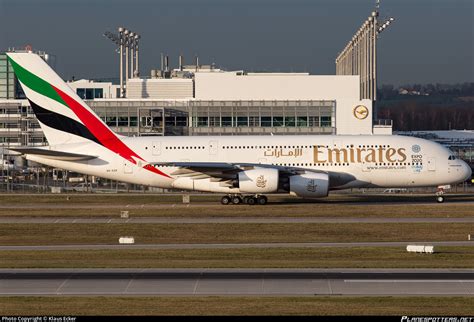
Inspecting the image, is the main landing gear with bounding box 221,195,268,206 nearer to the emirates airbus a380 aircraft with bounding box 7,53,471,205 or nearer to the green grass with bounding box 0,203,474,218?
the emirates airbus a380 aircraft with bounding box 7,53,471,205

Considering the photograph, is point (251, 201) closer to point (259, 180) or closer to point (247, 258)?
point (259, 180)

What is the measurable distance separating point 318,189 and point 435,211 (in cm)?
775

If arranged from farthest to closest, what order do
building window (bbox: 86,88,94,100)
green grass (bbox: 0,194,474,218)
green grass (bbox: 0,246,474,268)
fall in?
building window (bbox: 86,88,94,100), green grass (bbox: 0,194,474,218), green grass (bbox: 0,246,474,268)

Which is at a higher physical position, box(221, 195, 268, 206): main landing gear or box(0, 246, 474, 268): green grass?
box(221, 195, 268, 206): main landing gear

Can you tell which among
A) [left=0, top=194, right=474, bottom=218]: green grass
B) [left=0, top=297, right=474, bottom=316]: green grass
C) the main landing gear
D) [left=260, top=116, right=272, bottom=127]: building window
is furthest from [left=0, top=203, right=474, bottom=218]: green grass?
[left=260, top=116, right=272, bottom=127]: building window

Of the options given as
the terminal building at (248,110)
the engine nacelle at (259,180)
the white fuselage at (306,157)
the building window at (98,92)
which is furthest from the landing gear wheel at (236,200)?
the building window at (98,92)

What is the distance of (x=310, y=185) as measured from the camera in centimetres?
5666

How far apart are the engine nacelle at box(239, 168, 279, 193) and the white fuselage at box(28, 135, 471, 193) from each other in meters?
2.38

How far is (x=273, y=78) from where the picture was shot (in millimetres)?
93812

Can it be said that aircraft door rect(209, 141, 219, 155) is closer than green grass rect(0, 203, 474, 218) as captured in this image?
No

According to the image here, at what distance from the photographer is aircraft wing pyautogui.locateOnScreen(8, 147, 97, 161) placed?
5797 centimetres

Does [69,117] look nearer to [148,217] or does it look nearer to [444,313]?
[148,217]

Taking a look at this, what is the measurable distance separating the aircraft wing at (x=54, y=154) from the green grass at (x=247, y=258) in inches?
836

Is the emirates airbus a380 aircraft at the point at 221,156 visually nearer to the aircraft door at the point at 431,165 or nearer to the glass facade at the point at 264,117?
the aircraft door at the point at 431,165
